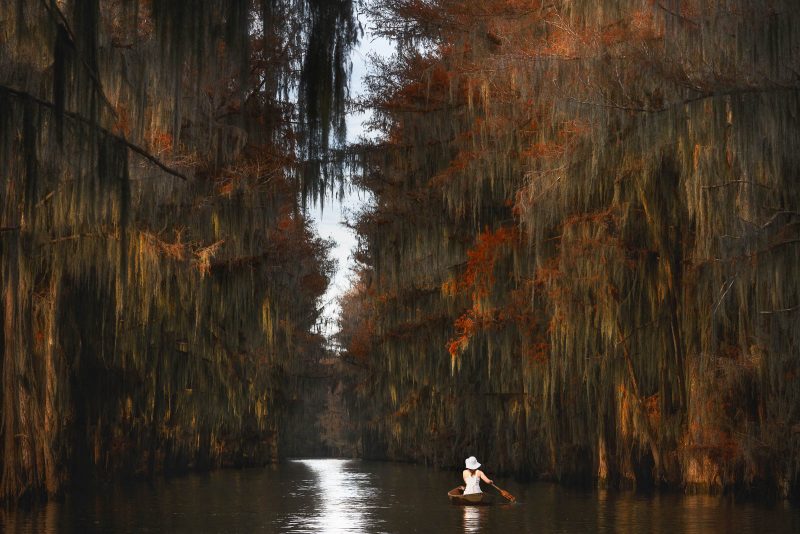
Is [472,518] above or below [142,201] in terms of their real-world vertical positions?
below

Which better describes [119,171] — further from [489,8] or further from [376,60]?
[376,60]

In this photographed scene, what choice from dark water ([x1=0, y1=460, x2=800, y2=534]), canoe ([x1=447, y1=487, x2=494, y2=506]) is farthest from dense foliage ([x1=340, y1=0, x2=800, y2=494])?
canoe ([x1=447, y1=487, x2=494, y2=506])

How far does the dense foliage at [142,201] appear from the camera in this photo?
24.2ft

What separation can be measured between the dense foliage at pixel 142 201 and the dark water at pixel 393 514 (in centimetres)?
107

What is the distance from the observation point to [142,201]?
666 inches

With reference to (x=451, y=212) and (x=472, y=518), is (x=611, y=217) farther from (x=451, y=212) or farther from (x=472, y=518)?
(x=451, y=212)

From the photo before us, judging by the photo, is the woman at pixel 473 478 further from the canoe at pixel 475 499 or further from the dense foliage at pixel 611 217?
the dense foliage at pixel 611 217

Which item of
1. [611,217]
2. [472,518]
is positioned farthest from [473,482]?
[611,217]

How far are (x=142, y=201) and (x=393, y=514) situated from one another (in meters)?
5.81

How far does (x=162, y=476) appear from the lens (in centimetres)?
2881

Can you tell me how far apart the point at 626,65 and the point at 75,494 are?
1074cm

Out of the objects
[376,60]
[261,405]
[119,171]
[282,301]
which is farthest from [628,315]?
[261,405]

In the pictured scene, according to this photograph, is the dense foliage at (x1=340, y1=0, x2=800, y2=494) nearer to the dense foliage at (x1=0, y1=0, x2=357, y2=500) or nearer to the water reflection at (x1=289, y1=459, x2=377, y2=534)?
the dense foliage at (x1=0, y1=0, x2=357, y2=500)

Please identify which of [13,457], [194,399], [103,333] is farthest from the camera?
[194,399]
